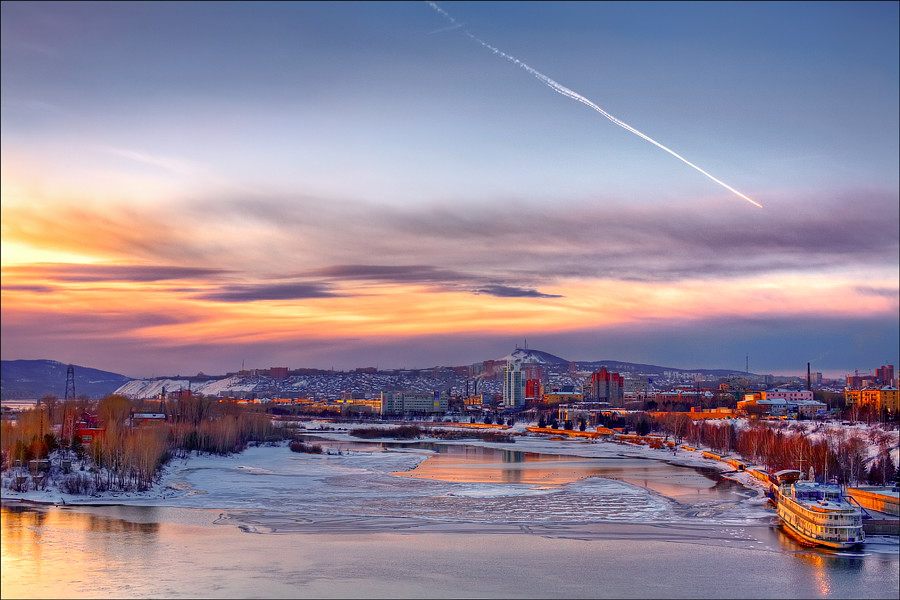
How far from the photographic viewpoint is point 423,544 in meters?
25.6

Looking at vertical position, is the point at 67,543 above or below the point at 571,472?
above

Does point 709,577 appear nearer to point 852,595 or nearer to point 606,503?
point 852,595

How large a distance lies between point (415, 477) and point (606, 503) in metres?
13.1

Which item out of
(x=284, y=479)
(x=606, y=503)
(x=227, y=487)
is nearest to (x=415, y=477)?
(x=284, y=479)

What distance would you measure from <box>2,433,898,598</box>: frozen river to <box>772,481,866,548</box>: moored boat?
721 millimetres

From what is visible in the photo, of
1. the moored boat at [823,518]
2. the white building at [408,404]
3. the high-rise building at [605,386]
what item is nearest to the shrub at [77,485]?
the moored boat at [823,518]

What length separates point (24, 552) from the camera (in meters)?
23.1

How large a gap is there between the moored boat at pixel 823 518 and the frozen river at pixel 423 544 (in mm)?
721

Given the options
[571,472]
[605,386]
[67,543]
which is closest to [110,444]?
[67,543]

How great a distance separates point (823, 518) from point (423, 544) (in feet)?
38.9

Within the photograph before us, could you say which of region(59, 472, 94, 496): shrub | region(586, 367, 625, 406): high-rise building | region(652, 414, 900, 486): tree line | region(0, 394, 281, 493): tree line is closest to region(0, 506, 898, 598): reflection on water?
region(59, 472, 94, 496): shrub

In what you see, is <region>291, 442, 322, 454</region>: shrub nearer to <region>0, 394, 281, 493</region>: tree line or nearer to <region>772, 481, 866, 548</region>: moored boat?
<region>0, 394, 281, 493</region>: tree line

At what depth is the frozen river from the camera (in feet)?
68.0

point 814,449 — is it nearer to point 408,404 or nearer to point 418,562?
point 418,562
